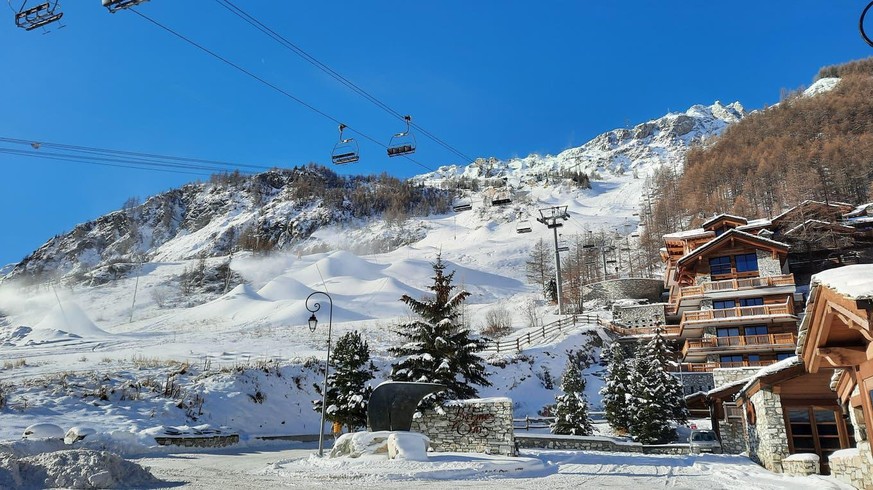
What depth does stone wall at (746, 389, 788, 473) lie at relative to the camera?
15.0m

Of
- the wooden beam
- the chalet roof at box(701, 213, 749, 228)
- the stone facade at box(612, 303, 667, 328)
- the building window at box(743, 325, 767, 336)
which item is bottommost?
the wooden beam

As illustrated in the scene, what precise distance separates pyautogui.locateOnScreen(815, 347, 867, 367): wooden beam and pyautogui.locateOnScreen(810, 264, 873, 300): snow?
A: 1.38 meters

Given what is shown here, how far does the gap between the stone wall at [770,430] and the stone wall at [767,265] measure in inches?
898

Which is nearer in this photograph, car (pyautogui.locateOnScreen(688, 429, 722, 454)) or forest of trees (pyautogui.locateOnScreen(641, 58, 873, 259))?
car (pyautogui.locateOnScreen(688, 429, 722, 454))

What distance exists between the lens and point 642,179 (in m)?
152

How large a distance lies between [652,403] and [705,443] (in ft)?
9.28

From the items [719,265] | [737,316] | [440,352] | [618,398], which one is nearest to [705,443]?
[618,398]

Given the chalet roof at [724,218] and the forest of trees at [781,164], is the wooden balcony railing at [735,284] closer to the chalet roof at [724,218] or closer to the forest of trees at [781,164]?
the chalet roof at [724,218]

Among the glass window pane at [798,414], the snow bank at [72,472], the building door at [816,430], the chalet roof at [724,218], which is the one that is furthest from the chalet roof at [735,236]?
the snow bank at [72,472]

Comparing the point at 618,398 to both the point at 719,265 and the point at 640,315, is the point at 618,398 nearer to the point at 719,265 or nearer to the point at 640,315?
the point at 719,265

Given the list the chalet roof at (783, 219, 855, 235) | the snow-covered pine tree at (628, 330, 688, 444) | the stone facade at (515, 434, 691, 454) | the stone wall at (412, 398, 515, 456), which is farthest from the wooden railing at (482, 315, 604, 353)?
the stone wall at (412, 398, 515, 456)

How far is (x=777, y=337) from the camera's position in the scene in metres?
32.7

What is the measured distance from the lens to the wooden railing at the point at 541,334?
39.9 meters

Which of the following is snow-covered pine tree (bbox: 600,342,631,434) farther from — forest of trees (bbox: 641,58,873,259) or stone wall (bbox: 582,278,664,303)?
forest of trees (bbox: 641,58,873,259)
